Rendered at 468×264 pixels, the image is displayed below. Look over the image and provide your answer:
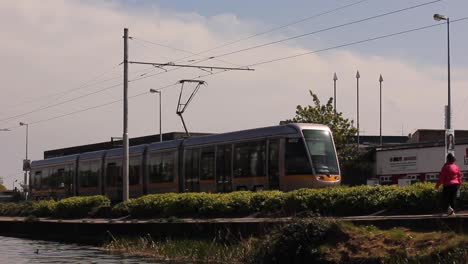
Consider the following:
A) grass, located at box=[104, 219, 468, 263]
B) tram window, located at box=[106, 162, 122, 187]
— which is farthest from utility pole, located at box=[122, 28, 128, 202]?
grass, located at box=[104, 219, 468, 263]

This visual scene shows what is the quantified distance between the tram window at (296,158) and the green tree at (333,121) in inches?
1117

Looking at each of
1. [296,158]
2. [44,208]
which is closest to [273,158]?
[296,158]

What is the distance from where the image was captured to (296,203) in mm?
22109

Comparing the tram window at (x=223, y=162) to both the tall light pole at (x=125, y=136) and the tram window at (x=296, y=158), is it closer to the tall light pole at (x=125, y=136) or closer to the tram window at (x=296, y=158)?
the tram window at (x=296, y=158)

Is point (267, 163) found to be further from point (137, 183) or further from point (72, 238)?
point (137, 183)

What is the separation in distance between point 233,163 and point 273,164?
8.57 ft

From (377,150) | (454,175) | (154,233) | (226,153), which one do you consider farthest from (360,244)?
(377,150)

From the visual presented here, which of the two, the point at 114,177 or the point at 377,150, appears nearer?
the point at 114,177

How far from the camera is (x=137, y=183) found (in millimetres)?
39969

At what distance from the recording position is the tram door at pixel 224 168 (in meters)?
31.5

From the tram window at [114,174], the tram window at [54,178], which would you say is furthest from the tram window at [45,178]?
the tram window at [114,174]

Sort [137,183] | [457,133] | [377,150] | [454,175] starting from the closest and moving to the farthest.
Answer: [454,175]
[137,183]
[377,150]
[457,133]

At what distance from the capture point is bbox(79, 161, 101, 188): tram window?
147 ft

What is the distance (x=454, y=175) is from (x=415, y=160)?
89.0 feet
